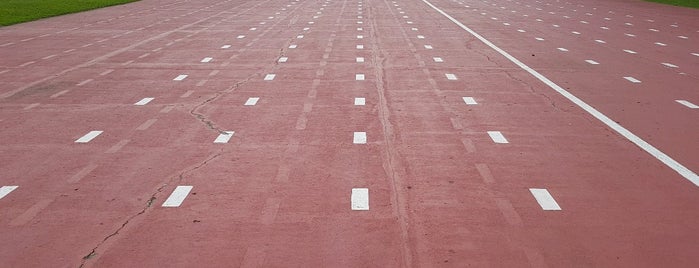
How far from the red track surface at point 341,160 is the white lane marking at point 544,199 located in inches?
3.0

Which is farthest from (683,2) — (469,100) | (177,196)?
(177,196)

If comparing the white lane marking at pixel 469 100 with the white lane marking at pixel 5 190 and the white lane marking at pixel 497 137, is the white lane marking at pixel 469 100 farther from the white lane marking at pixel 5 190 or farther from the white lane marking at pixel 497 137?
the white lane marking at pixel 5 190

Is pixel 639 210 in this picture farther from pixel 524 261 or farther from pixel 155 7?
pixel 155 7

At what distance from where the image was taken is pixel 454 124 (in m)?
8.39

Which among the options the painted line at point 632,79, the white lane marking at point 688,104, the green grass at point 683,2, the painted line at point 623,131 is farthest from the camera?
the green grass at point 683,2

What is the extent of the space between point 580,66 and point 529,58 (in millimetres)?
1417

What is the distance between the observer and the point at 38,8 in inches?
1042

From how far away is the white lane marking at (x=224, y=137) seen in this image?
25.1 ft

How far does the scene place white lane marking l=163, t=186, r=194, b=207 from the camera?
5652 mm

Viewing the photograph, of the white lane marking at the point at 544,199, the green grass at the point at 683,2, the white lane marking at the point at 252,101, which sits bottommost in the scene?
the green grass at the point at 683,2

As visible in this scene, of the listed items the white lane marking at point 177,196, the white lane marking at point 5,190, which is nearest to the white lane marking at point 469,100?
the white lane marking at point 177,196

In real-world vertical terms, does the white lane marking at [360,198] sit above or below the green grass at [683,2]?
above

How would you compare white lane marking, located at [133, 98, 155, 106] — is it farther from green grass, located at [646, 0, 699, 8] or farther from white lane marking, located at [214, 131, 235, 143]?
green grass, located at [646, 0, 699, 8]

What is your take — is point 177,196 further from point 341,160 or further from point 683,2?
point 683,2
